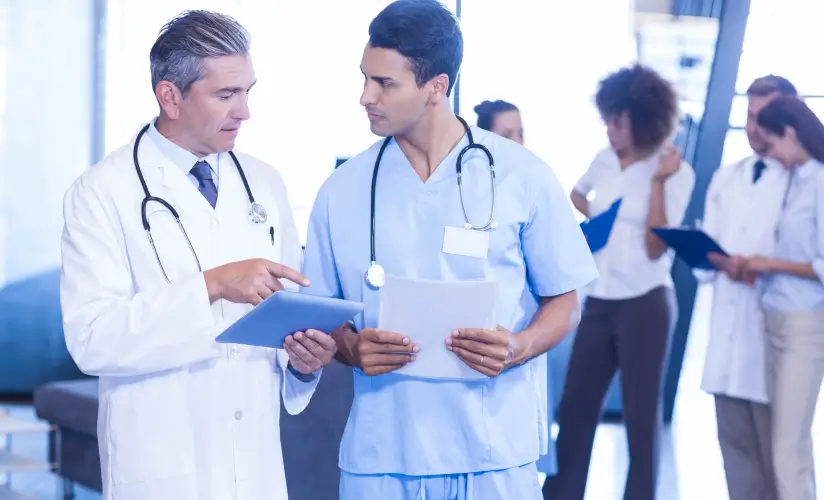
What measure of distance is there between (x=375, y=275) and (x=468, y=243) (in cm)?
17

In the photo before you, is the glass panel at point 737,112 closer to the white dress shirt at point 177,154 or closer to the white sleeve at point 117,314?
the white dress shirt at point 177,154

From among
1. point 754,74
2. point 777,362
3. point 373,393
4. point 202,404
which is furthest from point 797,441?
point 754,74

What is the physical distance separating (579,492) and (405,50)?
231 centimetres

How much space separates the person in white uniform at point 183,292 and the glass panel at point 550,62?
13.1 ft

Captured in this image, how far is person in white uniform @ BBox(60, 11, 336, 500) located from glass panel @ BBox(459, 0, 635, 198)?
400 centimetres

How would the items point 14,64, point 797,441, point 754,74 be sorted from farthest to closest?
point 14,64 < point 754,74 < point 797,441

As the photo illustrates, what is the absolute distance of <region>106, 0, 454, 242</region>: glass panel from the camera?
235 inches

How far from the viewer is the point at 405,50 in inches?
70.0

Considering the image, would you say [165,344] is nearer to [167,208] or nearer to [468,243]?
[167,208]

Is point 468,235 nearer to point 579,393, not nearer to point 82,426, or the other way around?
point 579,393

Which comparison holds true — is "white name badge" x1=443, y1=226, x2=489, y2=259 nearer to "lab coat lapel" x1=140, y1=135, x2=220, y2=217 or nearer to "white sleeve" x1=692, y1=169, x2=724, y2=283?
"lab coat lapel" x1=140, y1=135, x2=220, y2=217

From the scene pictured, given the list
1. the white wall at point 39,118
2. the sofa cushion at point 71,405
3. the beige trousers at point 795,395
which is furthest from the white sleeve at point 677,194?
the white wall at point 39,118

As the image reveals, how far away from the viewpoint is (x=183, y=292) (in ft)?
5.42

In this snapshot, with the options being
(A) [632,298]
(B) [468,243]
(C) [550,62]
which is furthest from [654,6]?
(B) [468,243]
